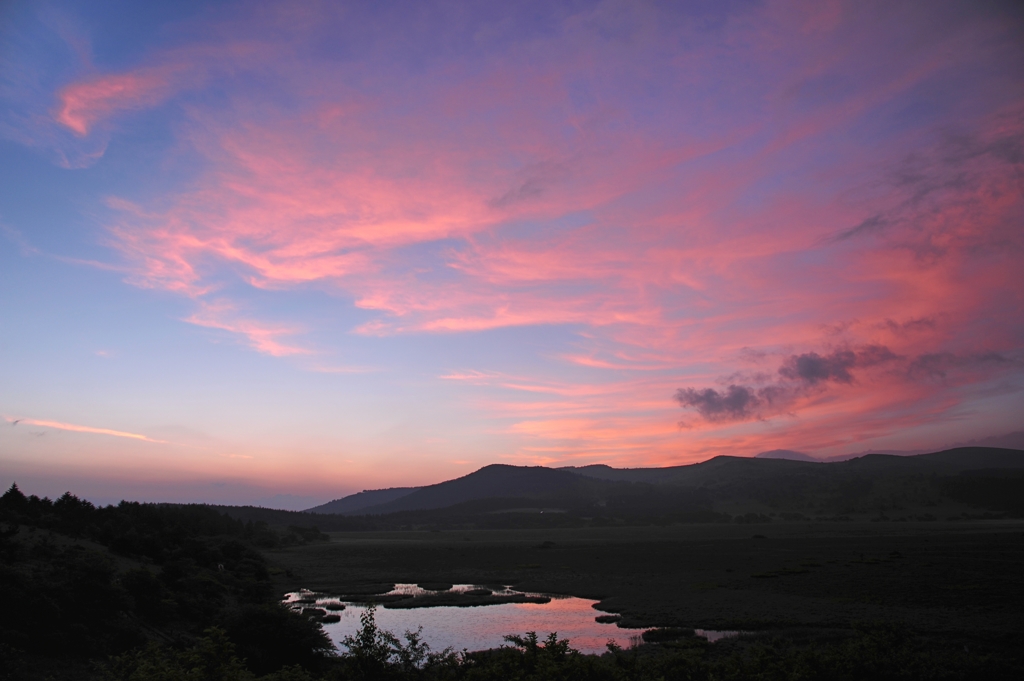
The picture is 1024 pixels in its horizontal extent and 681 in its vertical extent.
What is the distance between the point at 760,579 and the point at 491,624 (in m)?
26.9

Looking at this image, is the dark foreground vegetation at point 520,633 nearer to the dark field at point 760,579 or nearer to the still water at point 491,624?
the dark field at point 760,579

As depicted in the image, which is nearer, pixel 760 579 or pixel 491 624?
pixel 491 624

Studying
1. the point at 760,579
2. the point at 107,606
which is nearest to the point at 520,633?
the point at 107,606

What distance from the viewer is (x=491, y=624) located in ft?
124

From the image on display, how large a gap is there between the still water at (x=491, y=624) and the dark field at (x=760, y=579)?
2786 millimetres

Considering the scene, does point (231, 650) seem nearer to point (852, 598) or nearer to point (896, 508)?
point (852, 598)

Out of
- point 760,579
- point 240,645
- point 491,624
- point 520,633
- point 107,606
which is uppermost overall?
point 107,606

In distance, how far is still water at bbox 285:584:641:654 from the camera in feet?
105

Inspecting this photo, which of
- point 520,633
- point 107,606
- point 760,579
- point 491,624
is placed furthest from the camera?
point 760,579

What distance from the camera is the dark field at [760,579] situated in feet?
109

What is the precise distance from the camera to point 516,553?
9150 cm

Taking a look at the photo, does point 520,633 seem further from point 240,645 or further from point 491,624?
point 240,645

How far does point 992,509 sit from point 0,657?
753ft

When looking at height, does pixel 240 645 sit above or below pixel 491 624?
above
